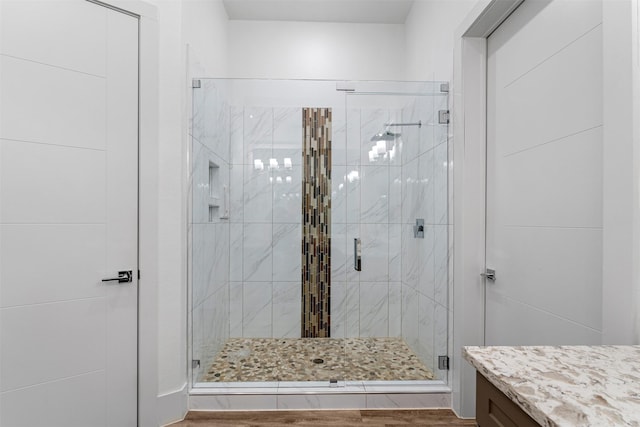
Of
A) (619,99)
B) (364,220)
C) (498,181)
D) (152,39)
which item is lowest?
(364,220)

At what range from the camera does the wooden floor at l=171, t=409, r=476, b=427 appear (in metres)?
1.90

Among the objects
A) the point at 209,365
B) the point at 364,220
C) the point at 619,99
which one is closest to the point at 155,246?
the point at 209,365

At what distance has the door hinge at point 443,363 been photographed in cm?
212

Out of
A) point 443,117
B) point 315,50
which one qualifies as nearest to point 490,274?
point 443,117

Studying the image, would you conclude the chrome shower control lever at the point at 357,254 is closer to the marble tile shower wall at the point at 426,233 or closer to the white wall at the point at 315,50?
the marble tile shower wall at the point at 426,233

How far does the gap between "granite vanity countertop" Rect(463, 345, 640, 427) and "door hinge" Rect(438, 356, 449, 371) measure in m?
1.32

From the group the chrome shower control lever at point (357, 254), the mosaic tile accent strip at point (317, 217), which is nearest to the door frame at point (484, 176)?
the chrome shower control lever at point (357, 254)

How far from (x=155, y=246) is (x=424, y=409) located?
5.92ft

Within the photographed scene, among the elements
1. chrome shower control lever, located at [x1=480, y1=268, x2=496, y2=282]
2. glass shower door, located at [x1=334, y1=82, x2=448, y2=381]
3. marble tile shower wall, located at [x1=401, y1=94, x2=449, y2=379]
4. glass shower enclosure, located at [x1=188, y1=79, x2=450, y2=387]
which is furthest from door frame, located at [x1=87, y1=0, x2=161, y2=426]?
chrome shower control lever, located at [x1=480, y1=268, x2=496, y2=282]

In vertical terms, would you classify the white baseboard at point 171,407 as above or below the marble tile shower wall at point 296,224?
below

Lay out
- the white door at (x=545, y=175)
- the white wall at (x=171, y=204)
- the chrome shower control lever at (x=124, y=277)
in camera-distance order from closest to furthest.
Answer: the white door at (x=545, y=175) < the chrome shower control lever at (x=124, y=277) < the white wall at (x=171, y=204)

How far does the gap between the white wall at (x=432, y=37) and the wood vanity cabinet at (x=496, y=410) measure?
1820mm

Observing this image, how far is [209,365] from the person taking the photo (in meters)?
2.31

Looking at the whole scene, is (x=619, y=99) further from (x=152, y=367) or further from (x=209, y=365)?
(x=209, y=365)
